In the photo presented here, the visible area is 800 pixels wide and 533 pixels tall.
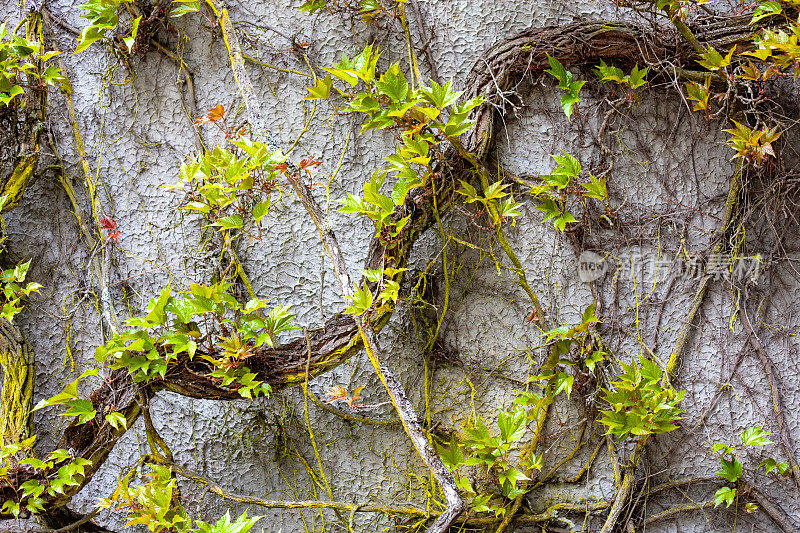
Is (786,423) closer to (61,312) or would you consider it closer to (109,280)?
(109,280)

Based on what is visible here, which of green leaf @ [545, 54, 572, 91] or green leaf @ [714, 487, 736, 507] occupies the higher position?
green leaf @ [545, 54, 572, 91]

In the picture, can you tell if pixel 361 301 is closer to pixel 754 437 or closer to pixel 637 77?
pixel 637 77

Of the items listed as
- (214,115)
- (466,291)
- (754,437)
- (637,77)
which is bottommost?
(754,437)

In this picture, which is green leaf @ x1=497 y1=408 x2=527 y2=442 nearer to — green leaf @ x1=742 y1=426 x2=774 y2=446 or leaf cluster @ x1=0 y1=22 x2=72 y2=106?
green leaf @ x1=742 y1=426 x2=774 y2=446

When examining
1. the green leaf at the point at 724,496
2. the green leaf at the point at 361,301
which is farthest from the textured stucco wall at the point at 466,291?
the green leaf at the point at 361,301

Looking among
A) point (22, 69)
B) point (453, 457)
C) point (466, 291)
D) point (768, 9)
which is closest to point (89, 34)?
point (22, 69)

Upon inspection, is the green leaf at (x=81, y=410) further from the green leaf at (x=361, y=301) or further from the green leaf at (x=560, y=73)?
the green leaf at (x=560, y=73)

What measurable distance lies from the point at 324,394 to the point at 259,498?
328mm

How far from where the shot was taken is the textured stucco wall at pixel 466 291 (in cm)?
166

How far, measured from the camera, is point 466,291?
1697 mm

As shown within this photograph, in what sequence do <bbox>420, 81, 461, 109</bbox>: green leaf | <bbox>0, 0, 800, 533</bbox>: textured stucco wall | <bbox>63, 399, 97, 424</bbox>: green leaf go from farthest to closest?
1. <bbox>0, 0, 800, 533</bbox>: textured stucco wall
2. <bbox>63, 399, 97, 424</bbox>: green leaf
3. <bbox>420, 81, 461, 109</bbox>: green leaf

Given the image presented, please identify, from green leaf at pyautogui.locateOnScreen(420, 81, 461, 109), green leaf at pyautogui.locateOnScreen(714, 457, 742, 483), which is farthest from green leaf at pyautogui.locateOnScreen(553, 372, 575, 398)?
green leaf at pyautogui.locateOnScreen(420, 81, 461, 109)

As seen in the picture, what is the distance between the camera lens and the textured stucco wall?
5.44 feet

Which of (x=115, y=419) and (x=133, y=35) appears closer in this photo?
(x=115, y=419)
